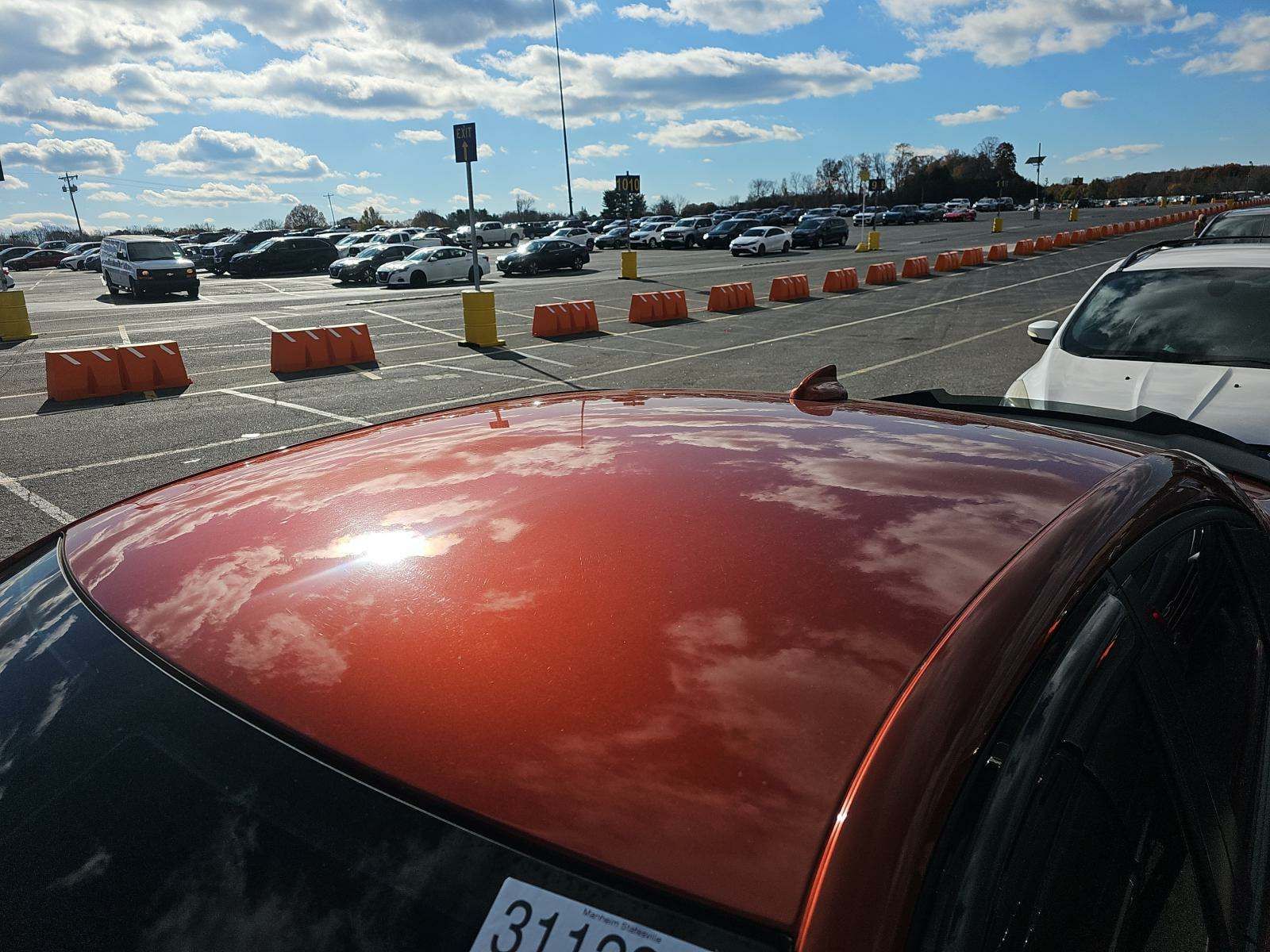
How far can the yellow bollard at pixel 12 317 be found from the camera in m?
16.9

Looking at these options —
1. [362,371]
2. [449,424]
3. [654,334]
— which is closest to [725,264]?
[654,334]

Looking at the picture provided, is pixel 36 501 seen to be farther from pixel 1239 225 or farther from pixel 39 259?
pixel 39 259

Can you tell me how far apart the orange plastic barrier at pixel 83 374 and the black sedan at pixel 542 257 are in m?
23.2

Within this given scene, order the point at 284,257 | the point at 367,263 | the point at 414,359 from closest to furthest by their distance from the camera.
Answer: the point at 414,359, the point at 367,263, the point at 284,257

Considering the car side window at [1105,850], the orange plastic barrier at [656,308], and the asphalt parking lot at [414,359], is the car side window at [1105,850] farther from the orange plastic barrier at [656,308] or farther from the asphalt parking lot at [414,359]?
the orange plastic barrier at [656,308]

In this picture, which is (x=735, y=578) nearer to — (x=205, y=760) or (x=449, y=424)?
(x=205, y=760)

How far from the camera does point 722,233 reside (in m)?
47.8

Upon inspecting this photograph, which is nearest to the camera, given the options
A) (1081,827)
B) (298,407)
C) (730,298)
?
(1081,827)

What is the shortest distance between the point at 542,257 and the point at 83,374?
2431 cm

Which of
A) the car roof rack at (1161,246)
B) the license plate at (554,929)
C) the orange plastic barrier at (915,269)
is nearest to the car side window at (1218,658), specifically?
the license plate at (554,929)

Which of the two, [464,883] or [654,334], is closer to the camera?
[464,883]

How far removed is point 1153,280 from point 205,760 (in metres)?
7.09

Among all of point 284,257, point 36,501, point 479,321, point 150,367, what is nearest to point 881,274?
point 479,321

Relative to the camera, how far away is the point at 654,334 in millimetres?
16562
